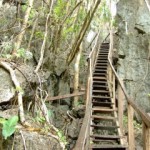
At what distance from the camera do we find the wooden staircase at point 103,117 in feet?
19.1

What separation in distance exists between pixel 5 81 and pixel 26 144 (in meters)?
1.44

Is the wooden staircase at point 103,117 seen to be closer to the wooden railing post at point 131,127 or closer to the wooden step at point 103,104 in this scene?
the wooden step at point 103,104

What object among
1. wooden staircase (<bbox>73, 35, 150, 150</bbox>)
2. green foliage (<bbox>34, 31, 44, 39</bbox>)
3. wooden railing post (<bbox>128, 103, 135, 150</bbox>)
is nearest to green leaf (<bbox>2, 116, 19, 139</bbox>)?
wooden staircase (<bbox>73, 35, 150, 150</bbox>)

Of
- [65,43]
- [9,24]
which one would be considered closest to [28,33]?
[9,24]

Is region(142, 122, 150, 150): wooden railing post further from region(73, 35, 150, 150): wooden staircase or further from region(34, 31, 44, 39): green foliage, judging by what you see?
region(34, 31, 44, 39): green foliage

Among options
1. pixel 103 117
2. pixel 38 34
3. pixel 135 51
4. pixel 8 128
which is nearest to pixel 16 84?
pixel 8 128

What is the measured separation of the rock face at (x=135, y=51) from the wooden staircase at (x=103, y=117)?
1.04 metres

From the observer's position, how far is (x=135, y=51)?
40.3 feet

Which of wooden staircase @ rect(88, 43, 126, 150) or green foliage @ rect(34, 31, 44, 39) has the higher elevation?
green foliage @ rect(34, 31, 44, 39)

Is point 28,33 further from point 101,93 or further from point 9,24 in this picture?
point 101,93

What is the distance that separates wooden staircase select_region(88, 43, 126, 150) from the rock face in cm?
104

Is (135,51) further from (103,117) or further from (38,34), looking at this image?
(103,117)

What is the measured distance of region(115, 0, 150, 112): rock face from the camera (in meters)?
11.5

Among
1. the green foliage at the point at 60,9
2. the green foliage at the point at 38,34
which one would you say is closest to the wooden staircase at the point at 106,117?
the green foliage at the point at 38,34
